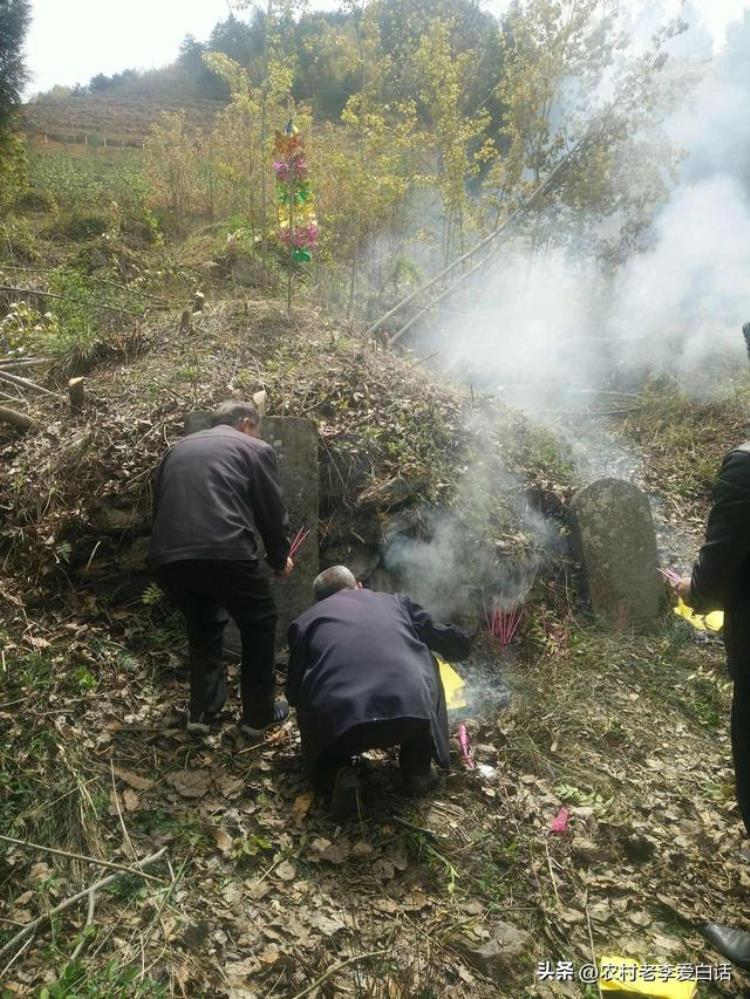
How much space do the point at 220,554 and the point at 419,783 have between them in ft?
5.30

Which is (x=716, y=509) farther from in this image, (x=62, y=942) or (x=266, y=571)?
(x=62, y=942)

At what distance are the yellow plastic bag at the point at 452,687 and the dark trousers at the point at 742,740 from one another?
1800 millimetres

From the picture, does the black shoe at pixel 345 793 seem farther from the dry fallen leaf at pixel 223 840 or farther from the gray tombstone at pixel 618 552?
the gray tombstone at pixel 618 552

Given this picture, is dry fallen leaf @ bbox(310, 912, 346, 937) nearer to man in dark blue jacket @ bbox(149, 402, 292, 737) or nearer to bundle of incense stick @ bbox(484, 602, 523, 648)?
man in dark blue jacket @ bbox(149, 402, 292, 737)

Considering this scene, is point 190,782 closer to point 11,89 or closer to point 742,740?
point 742,740

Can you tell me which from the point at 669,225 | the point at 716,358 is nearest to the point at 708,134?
the point at 669,225

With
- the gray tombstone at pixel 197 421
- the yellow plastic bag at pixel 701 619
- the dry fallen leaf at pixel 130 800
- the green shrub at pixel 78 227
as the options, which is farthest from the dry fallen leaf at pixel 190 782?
the green shrub at pixel 78 227

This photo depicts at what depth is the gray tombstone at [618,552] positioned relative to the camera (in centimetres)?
509

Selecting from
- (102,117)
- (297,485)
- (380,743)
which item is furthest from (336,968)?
(102,117)

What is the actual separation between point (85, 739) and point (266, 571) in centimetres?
132

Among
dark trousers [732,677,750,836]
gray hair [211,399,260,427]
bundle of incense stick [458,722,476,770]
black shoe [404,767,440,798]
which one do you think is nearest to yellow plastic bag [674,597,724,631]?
bundle of incense stick [458,722,476,770]

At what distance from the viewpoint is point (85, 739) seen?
336 cm

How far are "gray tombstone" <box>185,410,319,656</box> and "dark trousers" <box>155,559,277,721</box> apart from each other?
891 mm

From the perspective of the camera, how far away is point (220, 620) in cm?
360
